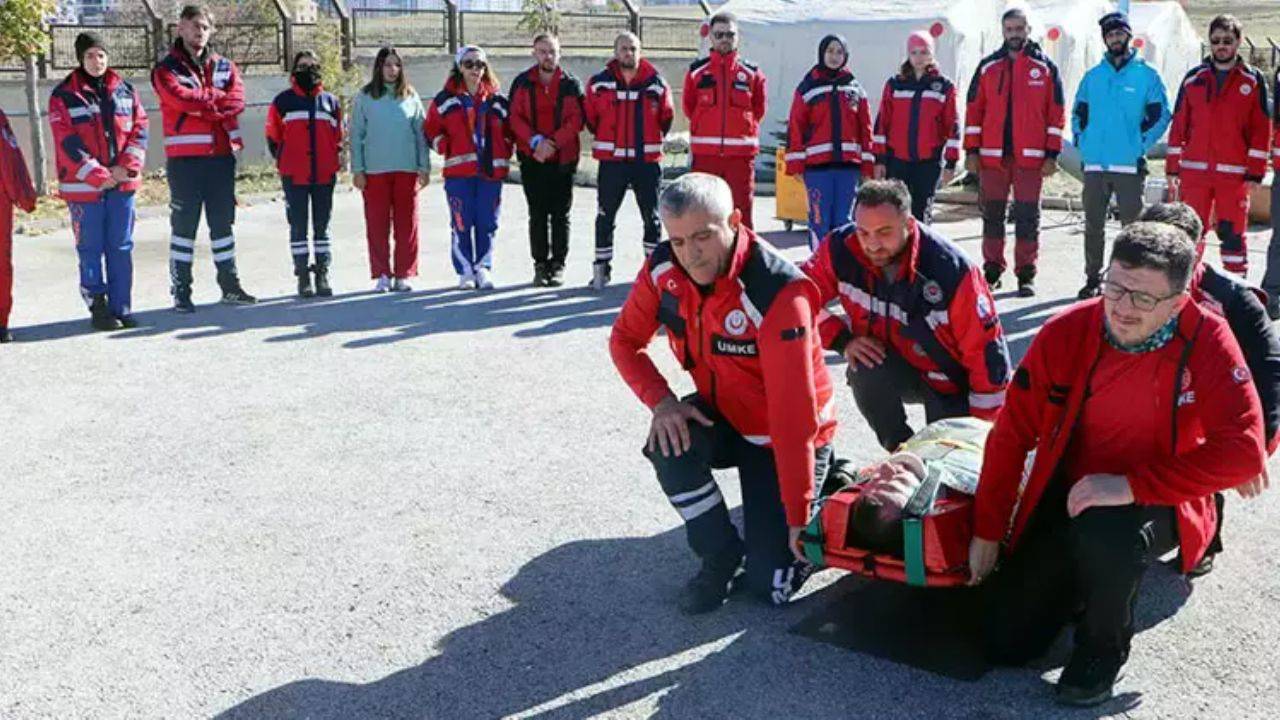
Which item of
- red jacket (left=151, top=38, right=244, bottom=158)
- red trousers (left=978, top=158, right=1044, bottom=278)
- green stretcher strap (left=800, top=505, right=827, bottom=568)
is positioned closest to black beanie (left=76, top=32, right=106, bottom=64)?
red jacket (left=151, top=38, right=244, bottom=158)

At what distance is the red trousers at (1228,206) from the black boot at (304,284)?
6.28m

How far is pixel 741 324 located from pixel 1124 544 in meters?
1.32

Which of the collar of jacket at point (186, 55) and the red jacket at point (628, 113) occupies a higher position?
the collar of jacket at point (186, 55)

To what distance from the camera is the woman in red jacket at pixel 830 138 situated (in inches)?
400

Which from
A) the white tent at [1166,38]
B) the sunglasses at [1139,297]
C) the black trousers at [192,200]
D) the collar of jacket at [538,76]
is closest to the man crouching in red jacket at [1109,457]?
the sunglasses at [1139,297]

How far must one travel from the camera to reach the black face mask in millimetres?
9906

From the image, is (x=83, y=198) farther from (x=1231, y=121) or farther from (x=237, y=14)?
(x=237, y=14)

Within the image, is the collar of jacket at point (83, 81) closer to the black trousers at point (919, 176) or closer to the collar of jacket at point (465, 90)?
the collar of jacket at point (465, 90)

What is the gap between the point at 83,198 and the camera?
8805mm

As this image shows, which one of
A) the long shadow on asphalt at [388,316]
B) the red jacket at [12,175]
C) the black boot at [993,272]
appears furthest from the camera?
the black boot at [993,272]

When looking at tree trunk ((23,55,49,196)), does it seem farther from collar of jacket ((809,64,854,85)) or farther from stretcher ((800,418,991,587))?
stretcher ((800,418,991,587))

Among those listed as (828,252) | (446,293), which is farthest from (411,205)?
(828,252)

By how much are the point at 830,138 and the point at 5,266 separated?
5.72 meters

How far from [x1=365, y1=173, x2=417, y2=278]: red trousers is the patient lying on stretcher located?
6517 mm
